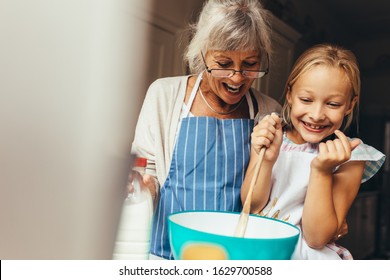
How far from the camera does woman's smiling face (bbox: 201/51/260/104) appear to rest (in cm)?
67

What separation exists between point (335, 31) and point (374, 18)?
3.1 inches

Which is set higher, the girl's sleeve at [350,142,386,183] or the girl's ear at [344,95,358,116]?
the girl's ear at [344,95,358,116]

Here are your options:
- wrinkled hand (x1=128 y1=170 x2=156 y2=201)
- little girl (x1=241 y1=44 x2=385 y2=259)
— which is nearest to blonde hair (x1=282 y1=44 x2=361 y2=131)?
little girl (x1=241 y1=44 x2=385 y2=259)

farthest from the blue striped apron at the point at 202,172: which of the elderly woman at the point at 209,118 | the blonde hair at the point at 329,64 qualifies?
the blonde hair at the point at 329,64

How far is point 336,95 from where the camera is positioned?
2.06ft

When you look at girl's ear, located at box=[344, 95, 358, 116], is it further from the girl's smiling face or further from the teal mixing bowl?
the teal mixing bowl

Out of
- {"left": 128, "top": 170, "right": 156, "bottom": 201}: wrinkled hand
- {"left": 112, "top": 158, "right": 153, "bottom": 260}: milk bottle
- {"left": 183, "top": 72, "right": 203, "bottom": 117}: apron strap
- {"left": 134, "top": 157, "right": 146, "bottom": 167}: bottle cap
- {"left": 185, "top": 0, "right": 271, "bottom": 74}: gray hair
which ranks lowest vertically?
{"left": 112, "top": 158, "right": 153, "bottom": 260}: milk bottle

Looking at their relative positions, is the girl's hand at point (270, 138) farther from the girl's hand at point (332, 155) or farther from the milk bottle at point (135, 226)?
the milk bottle at point (135, 226)

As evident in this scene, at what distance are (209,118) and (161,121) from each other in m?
0.08

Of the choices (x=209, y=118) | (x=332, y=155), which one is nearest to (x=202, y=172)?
(x=209, y=118)

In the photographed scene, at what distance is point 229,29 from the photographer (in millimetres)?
671

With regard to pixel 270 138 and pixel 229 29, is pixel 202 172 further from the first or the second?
pixel 229 29

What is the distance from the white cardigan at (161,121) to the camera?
2.21 feet
